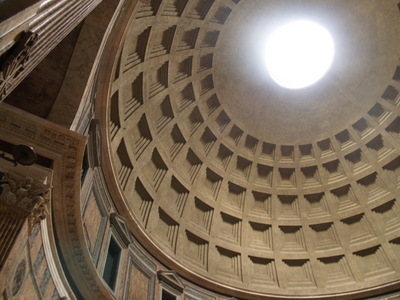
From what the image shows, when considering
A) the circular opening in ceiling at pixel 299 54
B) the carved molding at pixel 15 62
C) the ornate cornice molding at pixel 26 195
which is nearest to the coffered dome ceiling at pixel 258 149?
the circular opening in ceiling at pixel 299 54

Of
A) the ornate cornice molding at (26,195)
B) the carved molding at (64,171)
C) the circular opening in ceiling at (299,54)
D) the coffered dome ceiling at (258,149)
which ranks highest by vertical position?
the circular opening in ceiling at (299,54)

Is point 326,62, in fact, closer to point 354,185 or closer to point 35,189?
point 354,185

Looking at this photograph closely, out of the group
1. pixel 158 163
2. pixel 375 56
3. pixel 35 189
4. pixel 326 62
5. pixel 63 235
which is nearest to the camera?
pixel 35 189

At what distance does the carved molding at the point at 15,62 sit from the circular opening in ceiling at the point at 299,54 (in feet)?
49.5

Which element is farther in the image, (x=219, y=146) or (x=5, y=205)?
(x=219, y=146)

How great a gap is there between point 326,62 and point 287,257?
9678mm

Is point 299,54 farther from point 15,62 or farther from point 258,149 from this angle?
point 15,62

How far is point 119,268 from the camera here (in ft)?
33.9

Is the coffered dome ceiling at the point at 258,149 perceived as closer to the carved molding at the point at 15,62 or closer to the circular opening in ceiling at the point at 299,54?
the circular opening in ceiling at the point at 299,54

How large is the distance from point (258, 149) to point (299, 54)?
21.9 ft

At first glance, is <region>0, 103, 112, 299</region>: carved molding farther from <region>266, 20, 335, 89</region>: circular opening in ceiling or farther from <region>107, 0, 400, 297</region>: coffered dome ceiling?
<region>266, 20, 335, 89</region>: circular opening in ceiling

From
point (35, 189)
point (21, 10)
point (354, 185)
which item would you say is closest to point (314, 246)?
point (354, 185)

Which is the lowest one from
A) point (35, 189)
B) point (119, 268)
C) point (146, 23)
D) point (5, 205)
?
point (5, 205)

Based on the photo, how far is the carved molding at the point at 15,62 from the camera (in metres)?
3.84
